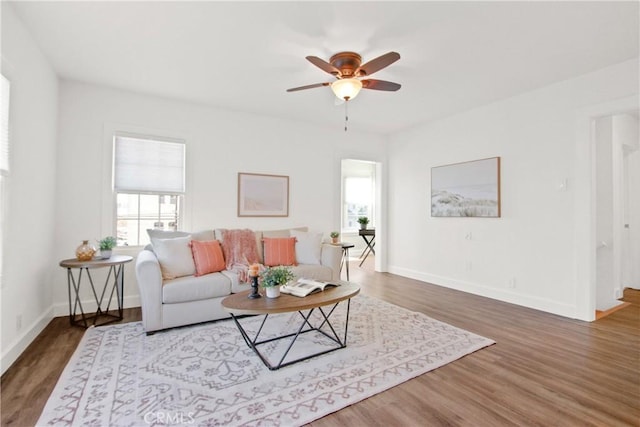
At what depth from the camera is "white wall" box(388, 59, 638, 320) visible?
3.51 metres

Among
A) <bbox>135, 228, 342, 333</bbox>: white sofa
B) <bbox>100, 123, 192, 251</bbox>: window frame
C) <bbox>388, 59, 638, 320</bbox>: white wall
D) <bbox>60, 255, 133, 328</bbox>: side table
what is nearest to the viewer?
<bbox>135, 228, 342, 333</bbox>: white sofa

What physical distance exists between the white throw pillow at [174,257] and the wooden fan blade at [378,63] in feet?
8.63

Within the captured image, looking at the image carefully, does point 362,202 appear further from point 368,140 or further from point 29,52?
point 29,52

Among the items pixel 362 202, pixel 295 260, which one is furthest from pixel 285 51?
pixel 362 202

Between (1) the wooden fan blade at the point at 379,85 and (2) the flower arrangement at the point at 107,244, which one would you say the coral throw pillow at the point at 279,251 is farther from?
(1) the wooden fan blade at the point at 379,85

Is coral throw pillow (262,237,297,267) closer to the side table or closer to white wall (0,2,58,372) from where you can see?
the side table

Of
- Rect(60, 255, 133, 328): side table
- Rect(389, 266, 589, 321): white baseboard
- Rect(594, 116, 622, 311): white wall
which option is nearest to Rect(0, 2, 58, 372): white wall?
Rect(60, 255, 133, 328): side table

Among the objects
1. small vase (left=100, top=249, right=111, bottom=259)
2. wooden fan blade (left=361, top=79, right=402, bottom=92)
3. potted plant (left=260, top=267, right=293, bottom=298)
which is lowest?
potted plant (left=260, top=267, right=293, bottom=298)

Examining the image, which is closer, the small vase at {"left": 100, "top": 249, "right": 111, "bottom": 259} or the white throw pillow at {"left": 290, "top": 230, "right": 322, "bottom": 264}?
the small vase at {"left": 100, "top": 249, "right": 111, "bottom": 259}

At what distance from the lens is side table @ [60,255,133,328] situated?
3.11 metres

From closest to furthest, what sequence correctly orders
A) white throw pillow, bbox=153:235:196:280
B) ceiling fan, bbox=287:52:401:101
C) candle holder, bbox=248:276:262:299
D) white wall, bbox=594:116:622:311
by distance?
candle holder, bbox=248:276:262:299 → ceiling fan, bbox=287:52:401:101 → white throw pillow, bbox=153:235:196:280 → white wall, bbox=594:116:622:311

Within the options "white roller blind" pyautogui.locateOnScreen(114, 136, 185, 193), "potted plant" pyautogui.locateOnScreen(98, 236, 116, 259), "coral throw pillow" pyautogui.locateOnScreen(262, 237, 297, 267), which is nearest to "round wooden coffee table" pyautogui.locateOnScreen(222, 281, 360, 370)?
"coral throw pillow" pyautogui.locateOnScreen(262, 237, 297, 267)

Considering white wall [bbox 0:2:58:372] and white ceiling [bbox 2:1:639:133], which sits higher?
white ceiling [bbox 2:1:639:133]

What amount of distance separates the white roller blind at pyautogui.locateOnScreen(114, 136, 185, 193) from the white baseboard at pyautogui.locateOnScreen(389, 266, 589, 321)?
415cm
